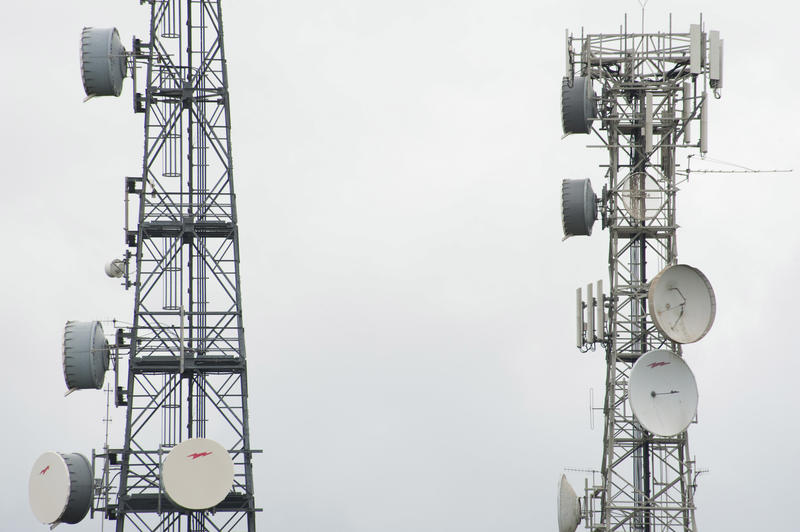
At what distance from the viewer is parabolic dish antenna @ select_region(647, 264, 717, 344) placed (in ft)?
267

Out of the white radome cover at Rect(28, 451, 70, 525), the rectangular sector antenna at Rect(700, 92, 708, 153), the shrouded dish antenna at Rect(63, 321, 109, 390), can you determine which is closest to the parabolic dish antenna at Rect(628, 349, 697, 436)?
the rectangular sector antenna at Rect(700, 92, 708, 153)

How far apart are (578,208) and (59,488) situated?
25289 millimetres

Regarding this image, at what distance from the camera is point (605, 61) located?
8619cm

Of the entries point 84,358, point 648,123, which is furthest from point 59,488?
point 648,123

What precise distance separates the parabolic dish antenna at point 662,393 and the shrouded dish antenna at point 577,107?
35.5 ft

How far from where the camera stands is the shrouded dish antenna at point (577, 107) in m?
85.9

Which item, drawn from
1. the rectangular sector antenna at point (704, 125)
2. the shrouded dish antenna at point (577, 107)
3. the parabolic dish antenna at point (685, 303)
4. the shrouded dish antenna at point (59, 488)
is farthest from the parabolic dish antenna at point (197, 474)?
the rectangular sector antenna at point (704, 125)

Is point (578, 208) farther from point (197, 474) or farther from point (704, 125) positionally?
point (197, 474)

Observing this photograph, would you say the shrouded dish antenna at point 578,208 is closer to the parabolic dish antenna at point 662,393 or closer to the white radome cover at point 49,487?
the parabolic dish antenna at point 662,393

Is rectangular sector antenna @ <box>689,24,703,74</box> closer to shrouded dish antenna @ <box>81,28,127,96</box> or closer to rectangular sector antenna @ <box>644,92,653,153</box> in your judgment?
rectangular sector antenna @ <box>644,92,653,153</box>

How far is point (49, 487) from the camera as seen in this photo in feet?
281

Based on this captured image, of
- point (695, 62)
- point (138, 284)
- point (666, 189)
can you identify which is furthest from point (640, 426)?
point (138, 284)

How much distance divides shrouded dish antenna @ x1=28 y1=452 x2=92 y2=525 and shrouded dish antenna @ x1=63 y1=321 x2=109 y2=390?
328 cm

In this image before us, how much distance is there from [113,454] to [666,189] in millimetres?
26569
